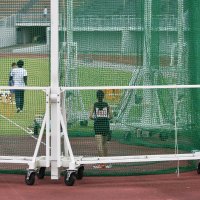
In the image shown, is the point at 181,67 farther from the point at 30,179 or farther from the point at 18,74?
the point at 30,179

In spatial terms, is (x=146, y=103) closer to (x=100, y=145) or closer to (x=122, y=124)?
(x=122, y=124)

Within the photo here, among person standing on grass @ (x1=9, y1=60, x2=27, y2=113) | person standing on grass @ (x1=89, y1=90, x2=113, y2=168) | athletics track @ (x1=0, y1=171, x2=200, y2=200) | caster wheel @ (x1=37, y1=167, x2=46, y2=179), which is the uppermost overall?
person standing on grass @ (x1=9, y1=60, x2=27, y2=113)

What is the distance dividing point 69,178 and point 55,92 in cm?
124

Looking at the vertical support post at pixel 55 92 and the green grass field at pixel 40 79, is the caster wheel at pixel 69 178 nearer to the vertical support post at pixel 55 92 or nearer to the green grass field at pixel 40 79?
the vertical support post at pixel 55 92

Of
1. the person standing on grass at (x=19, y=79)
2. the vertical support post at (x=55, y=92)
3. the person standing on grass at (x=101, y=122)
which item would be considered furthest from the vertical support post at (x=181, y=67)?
the person standing on grass at (x=19, y=79)

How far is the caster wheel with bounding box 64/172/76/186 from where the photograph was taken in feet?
32.6

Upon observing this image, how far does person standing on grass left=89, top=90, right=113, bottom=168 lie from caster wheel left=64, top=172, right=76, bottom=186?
993mm

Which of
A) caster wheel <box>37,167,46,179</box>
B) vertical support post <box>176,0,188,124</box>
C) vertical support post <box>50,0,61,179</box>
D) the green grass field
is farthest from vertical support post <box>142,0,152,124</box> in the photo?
caster wheel <box>37,167,46,179</box>

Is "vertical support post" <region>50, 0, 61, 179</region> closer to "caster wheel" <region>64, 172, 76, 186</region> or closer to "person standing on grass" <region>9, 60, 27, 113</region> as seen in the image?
"caster wheel" <region>64, 172, 76, 186</region>

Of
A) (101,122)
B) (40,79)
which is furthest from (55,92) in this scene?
(40,79)

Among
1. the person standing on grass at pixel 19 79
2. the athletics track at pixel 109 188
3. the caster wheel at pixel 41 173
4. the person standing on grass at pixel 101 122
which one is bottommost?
the athletics track at pixel 109 188

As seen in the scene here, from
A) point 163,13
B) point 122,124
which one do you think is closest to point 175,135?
point 122,124

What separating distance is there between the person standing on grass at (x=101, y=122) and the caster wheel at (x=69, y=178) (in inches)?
39.1

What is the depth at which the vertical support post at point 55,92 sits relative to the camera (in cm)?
1004
